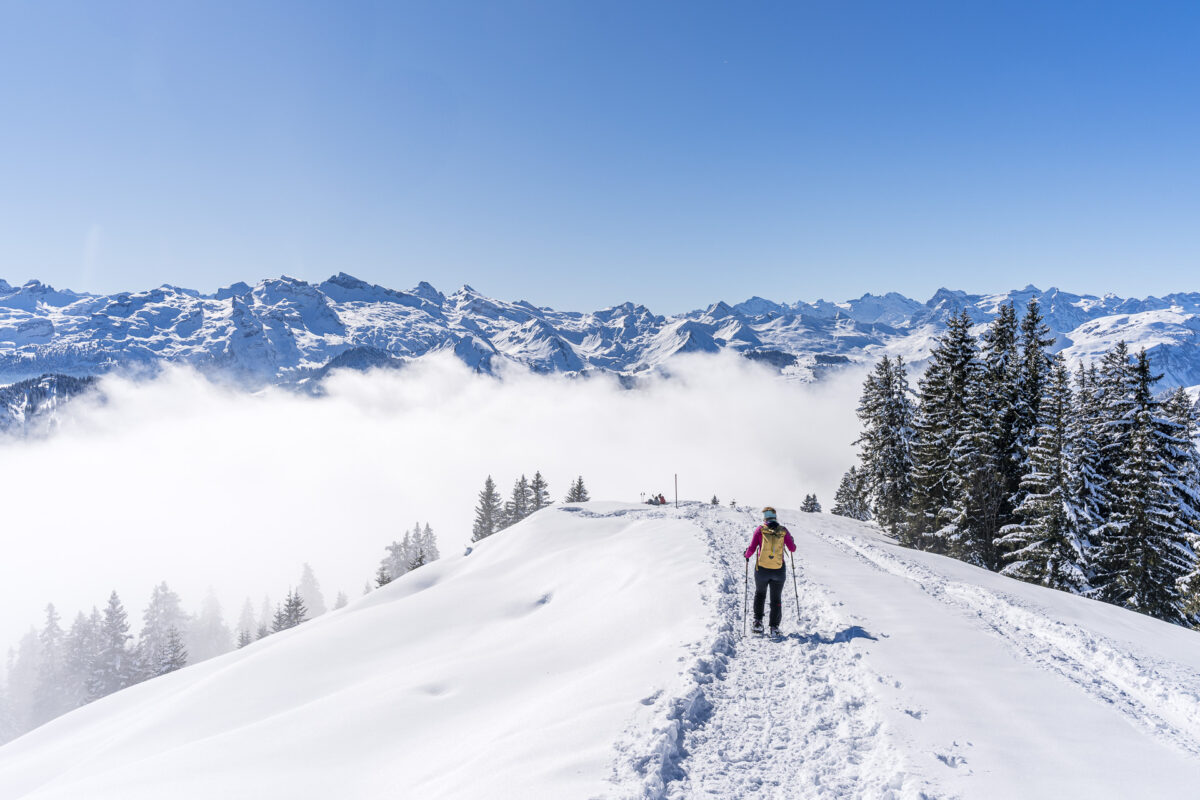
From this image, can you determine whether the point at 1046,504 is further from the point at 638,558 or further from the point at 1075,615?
the point at 638,558

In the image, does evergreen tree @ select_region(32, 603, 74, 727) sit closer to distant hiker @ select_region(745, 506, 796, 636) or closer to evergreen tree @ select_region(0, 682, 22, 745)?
evergreen tree @ select_region(0, 682, 22, 745)

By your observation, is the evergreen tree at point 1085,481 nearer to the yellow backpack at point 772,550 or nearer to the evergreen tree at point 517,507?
the yellow backpack at point 772,550

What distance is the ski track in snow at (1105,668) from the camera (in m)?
8.09

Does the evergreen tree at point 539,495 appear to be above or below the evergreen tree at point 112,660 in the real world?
above

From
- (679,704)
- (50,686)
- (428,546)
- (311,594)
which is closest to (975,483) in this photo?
(679,704)

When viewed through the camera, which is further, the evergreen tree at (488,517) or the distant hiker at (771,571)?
the evergreen tree at (488,517)

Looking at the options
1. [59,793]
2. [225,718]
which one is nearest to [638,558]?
[225,718]

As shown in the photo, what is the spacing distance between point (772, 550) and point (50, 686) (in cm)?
10111

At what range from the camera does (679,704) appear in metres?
7.78

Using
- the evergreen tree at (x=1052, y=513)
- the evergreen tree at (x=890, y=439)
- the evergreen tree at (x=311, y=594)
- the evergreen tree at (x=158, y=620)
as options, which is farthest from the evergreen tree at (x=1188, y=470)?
the evergreen tree at (x=311, y=594)

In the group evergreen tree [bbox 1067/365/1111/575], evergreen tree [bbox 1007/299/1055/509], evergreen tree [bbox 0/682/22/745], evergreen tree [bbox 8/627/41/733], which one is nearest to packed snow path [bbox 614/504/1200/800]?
evergreen tree [bbox 1067/365/1111/575]

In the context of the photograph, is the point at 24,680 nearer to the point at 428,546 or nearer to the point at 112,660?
the point at 112,660

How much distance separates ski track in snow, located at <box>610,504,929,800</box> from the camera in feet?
19.8

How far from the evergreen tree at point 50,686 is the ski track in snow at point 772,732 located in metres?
95.6
